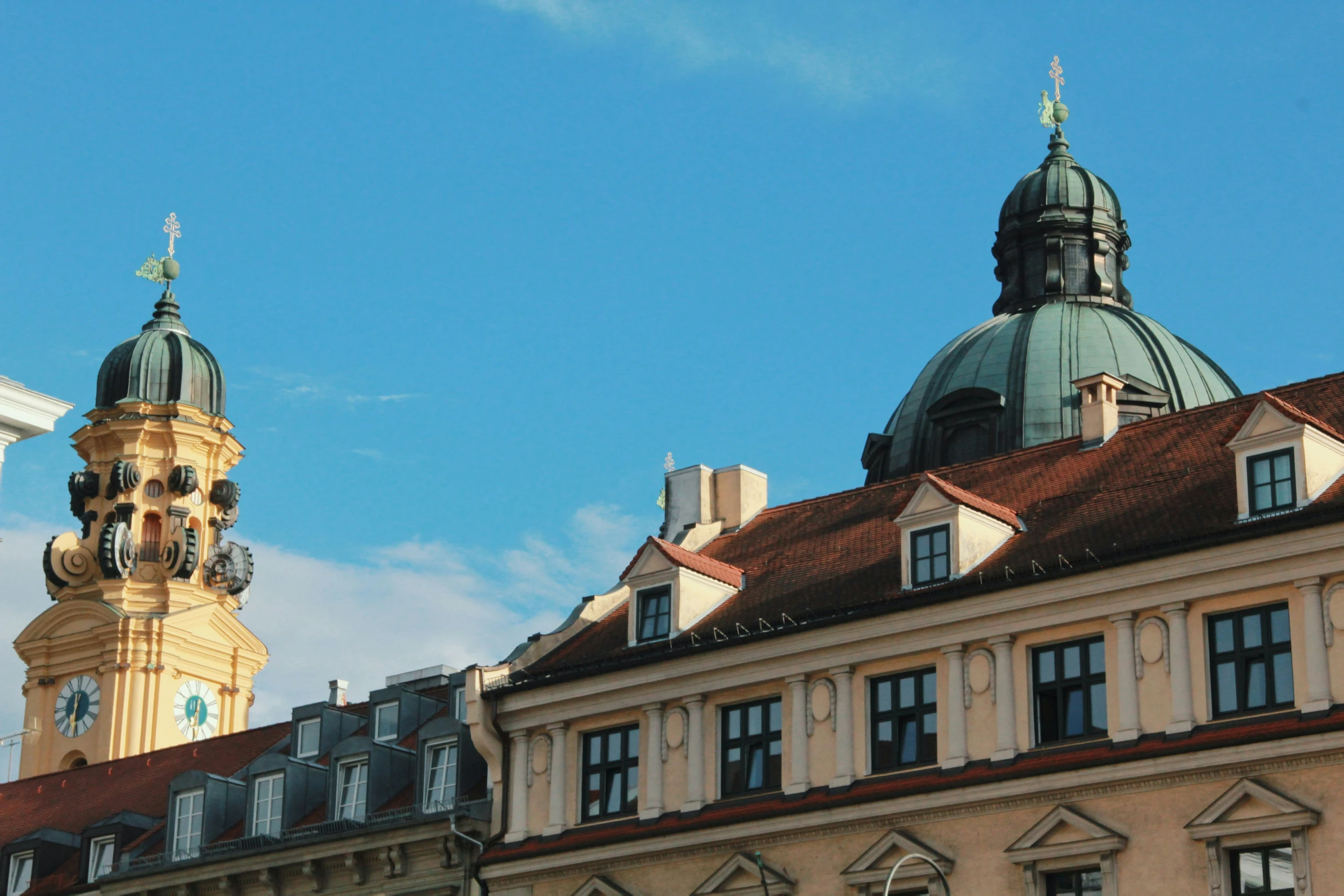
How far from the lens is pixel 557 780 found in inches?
1745

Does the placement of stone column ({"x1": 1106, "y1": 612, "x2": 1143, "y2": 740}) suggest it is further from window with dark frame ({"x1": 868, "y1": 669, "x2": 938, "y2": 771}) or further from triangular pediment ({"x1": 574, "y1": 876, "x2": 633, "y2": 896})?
triangular pediment ({"x1": 574, "y1": 876, "x2": 633, "y2": 896})

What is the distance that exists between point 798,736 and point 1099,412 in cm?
907

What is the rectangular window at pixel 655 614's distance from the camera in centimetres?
4481

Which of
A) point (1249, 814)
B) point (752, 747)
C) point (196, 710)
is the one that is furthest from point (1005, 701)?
point (196, 710)

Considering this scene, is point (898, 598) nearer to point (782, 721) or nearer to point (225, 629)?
point (782, 721)

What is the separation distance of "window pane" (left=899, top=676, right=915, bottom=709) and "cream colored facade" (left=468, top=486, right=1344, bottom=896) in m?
0.32

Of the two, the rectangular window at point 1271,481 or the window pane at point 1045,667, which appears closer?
the rectangular window at point 1271,481

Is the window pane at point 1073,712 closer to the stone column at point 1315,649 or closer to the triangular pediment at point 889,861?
the triangular pediment at point 889,861

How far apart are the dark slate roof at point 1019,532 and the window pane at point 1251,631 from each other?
128 centimetres

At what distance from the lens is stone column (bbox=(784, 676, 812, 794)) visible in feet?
135

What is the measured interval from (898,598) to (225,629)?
5912 centimetres

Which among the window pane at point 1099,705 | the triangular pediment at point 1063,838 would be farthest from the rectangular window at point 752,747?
the window pane at point 1099,705

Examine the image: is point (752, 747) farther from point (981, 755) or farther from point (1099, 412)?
point (1099, 412)

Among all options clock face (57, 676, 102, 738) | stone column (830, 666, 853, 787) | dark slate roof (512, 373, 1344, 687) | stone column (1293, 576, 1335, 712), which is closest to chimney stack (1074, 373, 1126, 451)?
dark slate roof (512, 373, 1344, 687)
